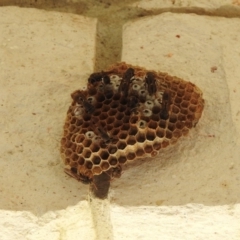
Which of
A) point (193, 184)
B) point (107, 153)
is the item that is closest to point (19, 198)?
point (107, 153)

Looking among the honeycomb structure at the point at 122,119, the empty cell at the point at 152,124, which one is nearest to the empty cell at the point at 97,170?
the honeycomb structure at the point at 122,119

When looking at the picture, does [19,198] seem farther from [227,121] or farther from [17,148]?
[227,121]

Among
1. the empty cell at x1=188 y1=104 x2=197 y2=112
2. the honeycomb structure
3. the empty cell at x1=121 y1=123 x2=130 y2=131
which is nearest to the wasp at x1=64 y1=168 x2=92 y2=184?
the honeycomb structure

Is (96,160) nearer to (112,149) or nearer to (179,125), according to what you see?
(112,149)

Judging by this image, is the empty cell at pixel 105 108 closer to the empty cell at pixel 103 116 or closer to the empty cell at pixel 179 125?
the empty cell at pixel 103 116

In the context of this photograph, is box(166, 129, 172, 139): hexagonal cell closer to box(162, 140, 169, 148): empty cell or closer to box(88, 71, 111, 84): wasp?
box(162, 140, 169, 148): empty cell

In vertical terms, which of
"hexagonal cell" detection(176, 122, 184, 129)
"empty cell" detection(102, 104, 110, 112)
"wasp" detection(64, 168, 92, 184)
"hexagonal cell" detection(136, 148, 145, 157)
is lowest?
"wasp" detection(64, 168, 92, 184)
